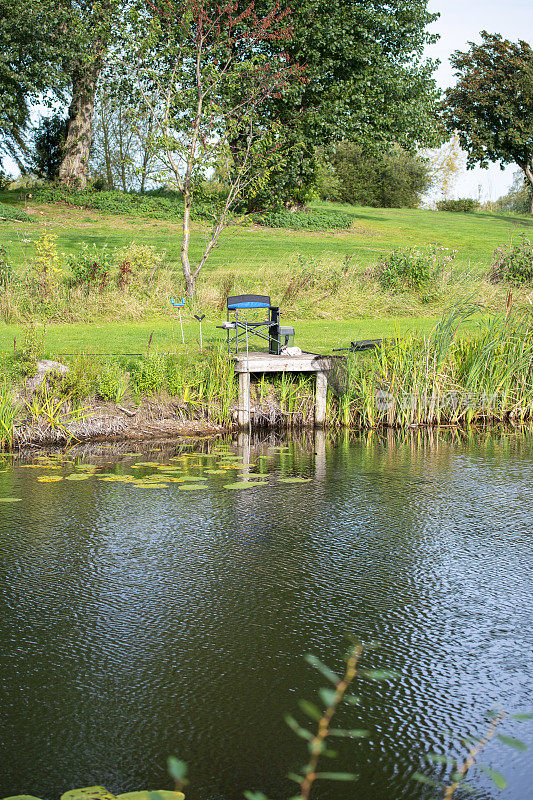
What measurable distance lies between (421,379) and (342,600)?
17.9 ft

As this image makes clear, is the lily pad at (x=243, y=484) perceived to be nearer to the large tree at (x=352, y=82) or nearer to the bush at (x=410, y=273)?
the bush at (x=410, y=273)

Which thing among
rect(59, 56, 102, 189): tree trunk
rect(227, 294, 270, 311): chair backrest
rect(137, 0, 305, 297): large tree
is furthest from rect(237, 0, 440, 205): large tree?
rect(227, 294, 270, 311): chair backrest

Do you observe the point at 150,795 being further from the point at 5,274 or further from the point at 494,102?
the point at 494,102

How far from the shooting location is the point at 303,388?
10.3 m

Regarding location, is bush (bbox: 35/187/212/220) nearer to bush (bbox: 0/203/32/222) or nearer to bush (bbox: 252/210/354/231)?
bush (bbox: 252/210/354/231)

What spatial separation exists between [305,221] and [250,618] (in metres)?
26.0

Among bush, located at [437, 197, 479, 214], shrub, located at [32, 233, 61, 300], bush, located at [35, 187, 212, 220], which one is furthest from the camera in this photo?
bush, located at [437, 197, 479, 214]

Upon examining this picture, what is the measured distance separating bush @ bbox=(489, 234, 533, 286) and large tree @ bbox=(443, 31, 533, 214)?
2345 cm

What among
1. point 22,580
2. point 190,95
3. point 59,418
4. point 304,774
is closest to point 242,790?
point 304,774

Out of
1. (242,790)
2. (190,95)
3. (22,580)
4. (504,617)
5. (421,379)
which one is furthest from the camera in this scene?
(190,95)

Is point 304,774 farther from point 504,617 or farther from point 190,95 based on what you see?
point 190,95

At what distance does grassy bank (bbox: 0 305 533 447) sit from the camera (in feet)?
30.3

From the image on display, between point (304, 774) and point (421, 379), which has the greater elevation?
point (421, 379)

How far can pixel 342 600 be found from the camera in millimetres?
4973
